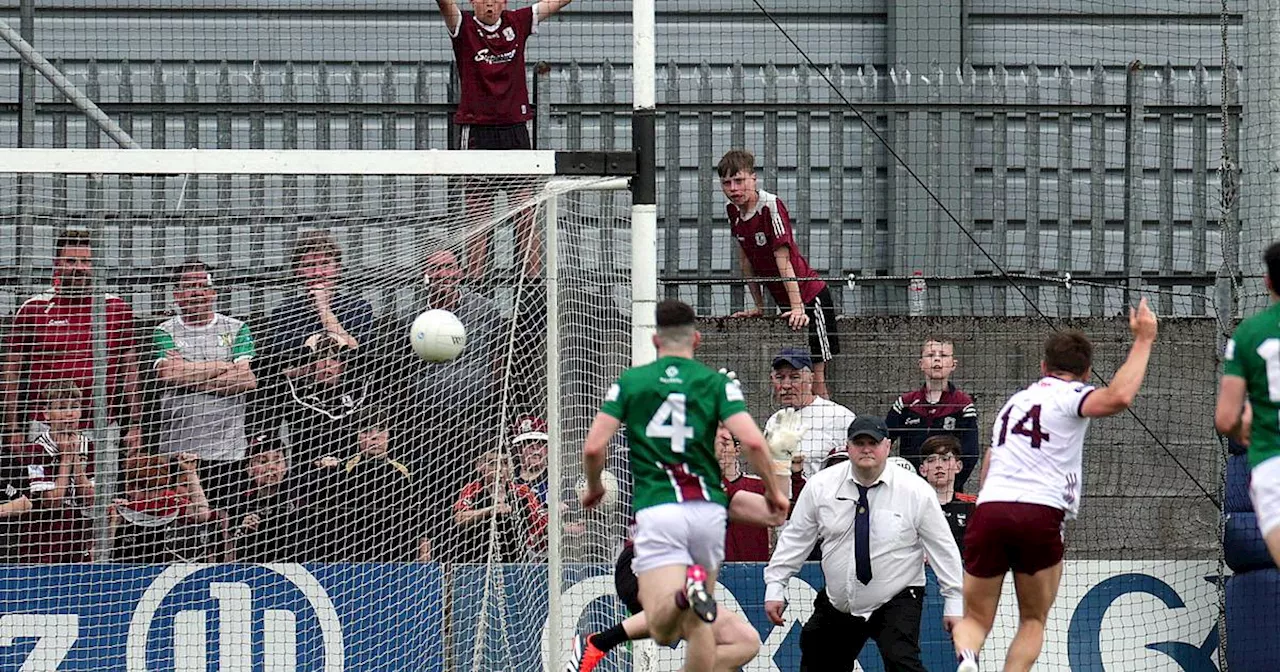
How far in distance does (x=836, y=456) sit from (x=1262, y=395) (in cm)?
320

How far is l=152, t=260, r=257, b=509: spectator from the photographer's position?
393 inches

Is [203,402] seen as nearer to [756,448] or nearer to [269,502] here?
[269,502]

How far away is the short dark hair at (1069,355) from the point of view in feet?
29.0

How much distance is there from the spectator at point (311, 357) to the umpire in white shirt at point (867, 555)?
269cm

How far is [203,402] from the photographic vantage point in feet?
33.0

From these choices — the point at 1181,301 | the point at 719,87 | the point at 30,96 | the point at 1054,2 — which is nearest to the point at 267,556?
the point at 30,96

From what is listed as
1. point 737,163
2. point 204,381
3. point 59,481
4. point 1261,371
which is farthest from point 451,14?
point 1261,371

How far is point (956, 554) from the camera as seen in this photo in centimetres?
968

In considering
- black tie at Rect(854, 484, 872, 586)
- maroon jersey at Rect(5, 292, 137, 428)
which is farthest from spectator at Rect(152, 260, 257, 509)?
black tie at Rect(854, 484, 872, 586)

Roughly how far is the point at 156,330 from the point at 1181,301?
7032 millimetres

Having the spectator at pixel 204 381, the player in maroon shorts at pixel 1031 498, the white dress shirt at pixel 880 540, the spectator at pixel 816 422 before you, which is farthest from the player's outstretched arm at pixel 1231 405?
the spectator at pixel 204 381

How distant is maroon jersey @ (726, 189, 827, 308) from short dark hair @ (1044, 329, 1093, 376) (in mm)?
2362

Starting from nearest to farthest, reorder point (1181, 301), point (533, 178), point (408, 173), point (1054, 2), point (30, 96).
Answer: point (408, 173)
point (533, 178)
point (30, 96)
point (1181, 301)
point (1054, 2)

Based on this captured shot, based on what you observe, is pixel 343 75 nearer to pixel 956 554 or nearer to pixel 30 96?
pixel 30 96
